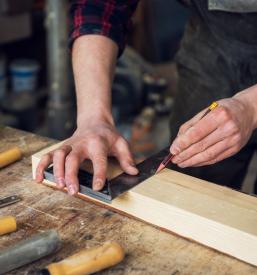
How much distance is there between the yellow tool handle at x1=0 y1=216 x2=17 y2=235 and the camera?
969mm

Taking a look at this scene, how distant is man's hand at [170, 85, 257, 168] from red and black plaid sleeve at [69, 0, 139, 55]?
43 centimetres

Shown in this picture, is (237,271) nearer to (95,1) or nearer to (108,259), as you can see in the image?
(108,259)

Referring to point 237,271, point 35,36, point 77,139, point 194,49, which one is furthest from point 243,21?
point 35,36

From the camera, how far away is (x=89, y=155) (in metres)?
1.14

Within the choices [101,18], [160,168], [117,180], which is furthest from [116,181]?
[101,18]

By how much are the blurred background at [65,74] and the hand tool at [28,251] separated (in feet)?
6.34

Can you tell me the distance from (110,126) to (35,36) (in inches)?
103

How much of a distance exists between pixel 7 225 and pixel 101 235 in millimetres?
181

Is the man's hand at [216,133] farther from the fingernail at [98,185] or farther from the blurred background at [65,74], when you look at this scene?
the blurred background at [65,74]

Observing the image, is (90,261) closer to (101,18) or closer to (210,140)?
(210,140)

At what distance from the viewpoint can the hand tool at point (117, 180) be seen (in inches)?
41.3

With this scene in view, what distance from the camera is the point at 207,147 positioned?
42.8 inches

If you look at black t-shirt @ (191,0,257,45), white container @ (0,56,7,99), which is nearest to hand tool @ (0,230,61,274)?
black t-shirt @ (191,0,257,45)

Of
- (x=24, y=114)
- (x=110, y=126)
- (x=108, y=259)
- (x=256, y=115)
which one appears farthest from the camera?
(x=24, y=114)
